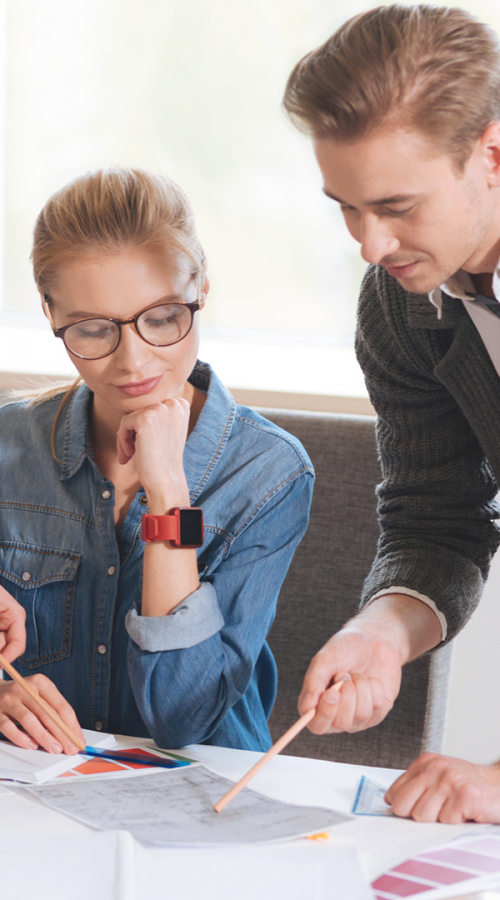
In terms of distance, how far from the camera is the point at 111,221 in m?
1.08

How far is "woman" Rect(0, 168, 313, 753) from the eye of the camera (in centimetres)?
99

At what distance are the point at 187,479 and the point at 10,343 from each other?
136cm

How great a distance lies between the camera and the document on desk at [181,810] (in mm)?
693

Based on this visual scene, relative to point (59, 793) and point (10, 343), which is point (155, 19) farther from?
point (59, 793)

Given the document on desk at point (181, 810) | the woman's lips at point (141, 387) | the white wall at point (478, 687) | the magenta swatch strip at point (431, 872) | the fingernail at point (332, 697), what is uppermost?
the woman's lips at point (141, 387)

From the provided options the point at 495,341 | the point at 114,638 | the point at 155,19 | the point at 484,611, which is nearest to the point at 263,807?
the point at 114,638

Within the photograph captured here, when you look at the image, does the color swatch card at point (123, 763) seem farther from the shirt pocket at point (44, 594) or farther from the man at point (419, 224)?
the shirt pocket at point (44, 594)

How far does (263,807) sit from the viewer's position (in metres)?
0.76

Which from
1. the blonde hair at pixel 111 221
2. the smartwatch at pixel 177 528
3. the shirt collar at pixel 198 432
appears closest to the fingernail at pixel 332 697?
the smartwatch at pixel 177 528

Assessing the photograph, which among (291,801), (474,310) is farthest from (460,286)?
(291,801)

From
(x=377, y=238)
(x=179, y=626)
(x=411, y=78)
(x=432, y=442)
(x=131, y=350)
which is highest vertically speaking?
(x=411, y=78)

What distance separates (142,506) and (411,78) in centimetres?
63

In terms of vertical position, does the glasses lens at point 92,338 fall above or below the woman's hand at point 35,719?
above

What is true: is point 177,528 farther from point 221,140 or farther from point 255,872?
point 221,140
